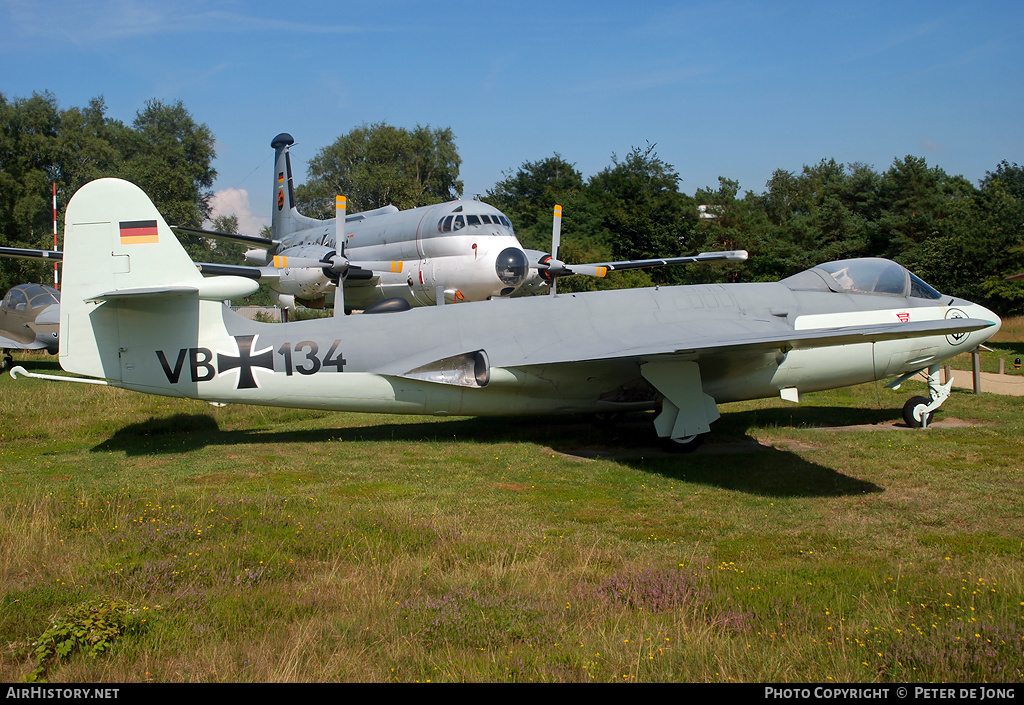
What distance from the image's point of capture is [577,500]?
29.3ft

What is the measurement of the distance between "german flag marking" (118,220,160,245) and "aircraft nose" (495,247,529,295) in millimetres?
14307

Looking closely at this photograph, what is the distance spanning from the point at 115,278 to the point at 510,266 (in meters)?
14.9

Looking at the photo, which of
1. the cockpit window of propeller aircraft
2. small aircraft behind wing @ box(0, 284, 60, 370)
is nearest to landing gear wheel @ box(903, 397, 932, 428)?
the cockpit window of propeller aircraft

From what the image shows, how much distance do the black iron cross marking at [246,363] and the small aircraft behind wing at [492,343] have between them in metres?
0.02

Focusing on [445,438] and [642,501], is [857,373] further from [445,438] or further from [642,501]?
[445,438]

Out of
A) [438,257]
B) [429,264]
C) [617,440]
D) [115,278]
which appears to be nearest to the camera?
[115,278]

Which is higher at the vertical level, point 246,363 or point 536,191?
point 536,191

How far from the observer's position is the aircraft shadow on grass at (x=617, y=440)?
9734mm

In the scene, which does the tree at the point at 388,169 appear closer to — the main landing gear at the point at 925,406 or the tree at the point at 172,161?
the tree at the point at 172,161

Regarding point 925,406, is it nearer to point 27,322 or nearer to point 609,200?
point 27,322

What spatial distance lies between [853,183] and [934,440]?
5024 centimetres

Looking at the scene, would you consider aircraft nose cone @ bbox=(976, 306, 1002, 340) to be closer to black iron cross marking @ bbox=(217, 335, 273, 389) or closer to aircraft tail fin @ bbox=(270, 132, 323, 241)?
black iron cross marking @ bbox=(217, 335, 273, 389)

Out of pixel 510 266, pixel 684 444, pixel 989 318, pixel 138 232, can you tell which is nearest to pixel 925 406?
pixel 989 318

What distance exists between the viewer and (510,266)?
24.1 m
